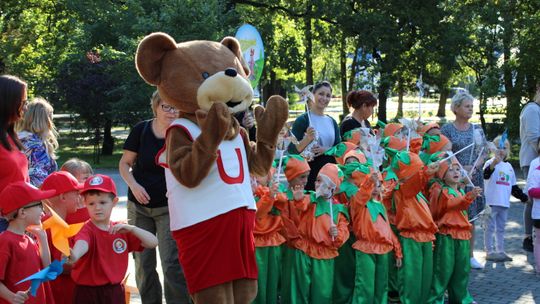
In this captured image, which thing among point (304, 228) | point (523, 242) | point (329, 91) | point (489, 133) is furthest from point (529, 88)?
point (304, 228)

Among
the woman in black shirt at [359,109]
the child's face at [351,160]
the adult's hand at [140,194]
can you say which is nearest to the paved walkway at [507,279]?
the adult's hand at [140,194]

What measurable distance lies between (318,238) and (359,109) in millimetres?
2333

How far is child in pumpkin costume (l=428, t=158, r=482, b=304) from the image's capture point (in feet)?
21.9

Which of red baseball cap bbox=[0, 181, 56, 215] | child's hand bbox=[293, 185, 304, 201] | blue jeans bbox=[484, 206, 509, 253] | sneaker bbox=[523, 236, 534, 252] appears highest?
red baseball cap bbox=[0, 181, 56, 215]

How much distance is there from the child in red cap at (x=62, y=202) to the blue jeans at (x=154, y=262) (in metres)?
0.88

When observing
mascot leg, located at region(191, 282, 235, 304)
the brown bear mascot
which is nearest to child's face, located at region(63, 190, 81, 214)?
the brown bear mascot

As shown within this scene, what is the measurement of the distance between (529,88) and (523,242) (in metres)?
10.6

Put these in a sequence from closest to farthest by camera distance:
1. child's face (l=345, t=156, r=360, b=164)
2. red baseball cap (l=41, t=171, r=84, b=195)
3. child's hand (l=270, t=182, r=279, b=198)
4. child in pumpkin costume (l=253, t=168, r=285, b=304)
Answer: red baseball cap (l=41, t=171, r=84, b=195) < child's hand (l=270, t=182, r=279, b=198) < child in pumpkin costume (l=253, t=168, r=285, b=304) < child's face (l=345, t=156, r=360, b=164)

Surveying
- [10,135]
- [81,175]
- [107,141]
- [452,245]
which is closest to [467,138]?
[452,245]

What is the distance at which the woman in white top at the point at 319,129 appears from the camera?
7.20 metres

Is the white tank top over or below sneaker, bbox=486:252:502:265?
over

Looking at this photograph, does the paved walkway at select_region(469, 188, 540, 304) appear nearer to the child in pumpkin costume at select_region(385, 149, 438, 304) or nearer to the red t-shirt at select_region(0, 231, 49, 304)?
the child in pumpkin costume at select_region(385, 149, 438, 304)

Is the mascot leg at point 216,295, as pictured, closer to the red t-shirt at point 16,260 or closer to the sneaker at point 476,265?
the red t-shirt at point 16,260

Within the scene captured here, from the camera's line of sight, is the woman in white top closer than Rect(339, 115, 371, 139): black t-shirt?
Yes
